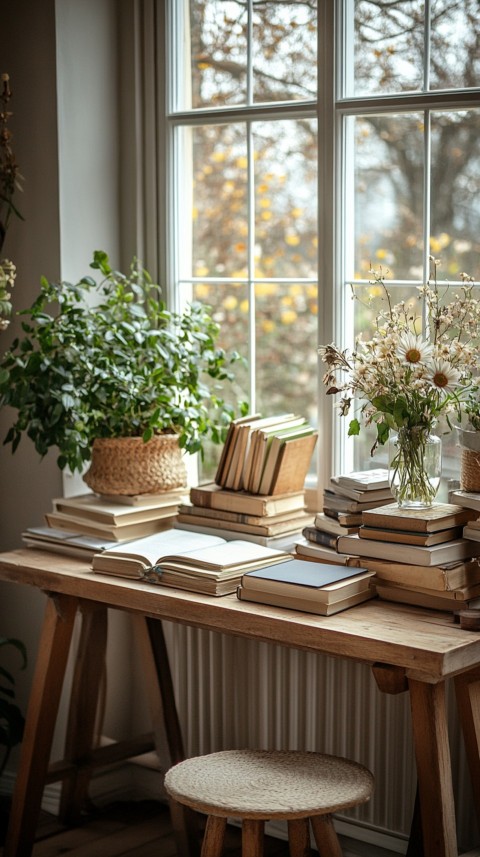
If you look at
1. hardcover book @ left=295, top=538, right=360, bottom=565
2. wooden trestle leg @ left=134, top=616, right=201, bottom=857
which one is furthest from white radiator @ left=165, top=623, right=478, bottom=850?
hardcover book @ left=295, top=538, right=360, bottom=565

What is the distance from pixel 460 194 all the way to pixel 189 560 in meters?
1.27

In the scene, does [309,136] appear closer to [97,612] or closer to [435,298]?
[435,298]

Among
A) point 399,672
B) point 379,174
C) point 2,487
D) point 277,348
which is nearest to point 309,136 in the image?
point 379,174

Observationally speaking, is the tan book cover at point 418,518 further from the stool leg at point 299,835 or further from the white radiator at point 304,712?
the stool leg at point 299,835

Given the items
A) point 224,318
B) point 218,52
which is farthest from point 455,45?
point 224,318

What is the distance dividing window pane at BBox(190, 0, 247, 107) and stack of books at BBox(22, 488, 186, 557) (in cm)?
120

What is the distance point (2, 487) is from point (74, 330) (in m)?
0.75

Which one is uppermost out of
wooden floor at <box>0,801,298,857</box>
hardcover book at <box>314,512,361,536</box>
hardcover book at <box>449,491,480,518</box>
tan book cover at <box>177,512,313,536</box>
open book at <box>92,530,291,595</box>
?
hardcover book at <box>449,491,480,518</box>

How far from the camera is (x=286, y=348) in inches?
182

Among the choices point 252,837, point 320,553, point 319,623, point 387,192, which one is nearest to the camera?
point 252,837

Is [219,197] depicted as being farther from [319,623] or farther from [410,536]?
[319,623]

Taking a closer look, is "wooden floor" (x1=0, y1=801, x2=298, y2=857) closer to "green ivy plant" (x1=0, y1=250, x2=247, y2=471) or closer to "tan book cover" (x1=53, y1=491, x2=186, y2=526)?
"tan book cover" (x1=53, y1=491, x2=186, y2=526)

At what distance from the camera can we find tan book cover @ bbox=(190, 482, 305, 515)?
9.35 ft

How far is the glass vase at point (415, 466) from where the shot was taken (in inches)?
94.5
